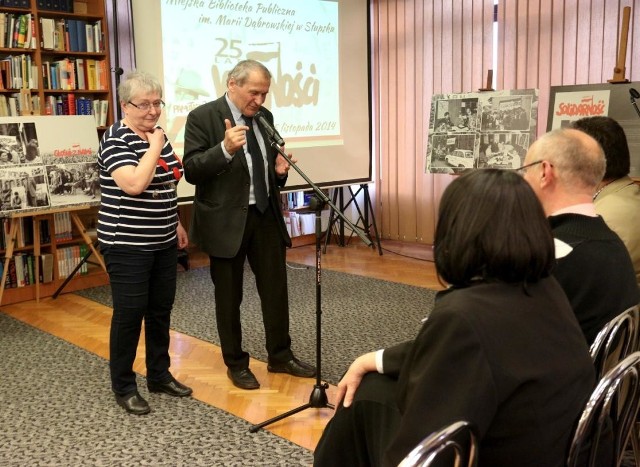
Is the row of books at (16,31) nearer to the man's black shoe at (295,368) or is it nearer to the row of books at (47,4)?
the row of books at (47,4)

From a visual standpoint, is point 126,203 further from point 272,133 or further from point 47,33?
point 47,33

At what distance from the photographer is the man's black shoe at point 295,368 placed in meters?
3.30

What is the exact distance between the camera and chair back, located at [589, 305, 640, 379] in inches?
62.5

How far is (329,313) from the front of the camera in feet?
14.7

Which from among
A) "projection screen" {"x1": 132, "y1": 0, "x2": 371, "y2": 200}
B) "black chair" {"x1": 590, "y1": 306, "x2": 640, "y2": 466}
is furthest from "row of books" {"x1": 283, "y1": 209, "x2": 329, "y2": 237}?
"black chair" {"x1": 590, "y1": 306, "x2": 640, "y2": 466}

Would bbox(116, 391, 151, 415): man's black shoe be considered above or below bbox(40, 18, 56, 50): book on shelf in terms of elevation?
below

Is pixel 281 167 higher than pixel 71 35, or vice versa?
pixel 71 35

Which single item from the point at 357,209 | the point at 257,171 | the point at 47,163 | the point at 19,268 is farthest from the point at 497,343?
the point at 357,209

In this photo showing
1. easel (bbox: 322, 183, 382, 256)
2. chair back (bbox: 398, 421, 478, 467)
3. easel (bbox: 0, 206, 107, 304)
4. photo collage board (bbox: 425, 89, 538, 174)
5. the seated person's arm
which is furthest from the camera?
easel (bbox: 322, 183, 382, 256)

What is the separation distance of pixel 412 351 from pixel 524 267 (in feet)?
0.82

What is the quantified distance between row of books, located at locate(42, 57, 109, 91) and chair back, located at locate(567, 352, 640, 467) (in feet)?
16.0

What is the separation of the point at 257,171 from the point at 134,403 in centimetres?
119

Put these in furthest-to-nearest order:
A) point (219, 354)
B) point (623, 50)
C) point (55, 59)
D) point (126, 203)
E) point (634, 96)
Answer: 1. point (55, 59)
2. point (623, 50)
3. point (634, 96)
4. point (219, 354)
5. point (126, 203)

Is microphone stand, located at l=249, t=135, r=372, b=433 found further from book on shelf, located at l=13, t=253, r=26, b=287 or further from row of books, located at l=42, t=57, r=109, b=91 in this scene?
row of books, located at l=42, t=57, r=109, b=91
